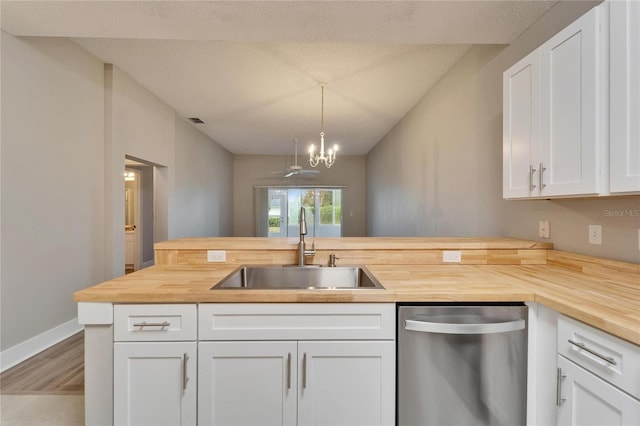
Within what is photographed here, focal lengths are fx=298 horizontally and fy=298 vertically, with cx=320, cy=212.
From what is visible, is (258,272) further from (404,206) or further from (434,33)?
(404,206)

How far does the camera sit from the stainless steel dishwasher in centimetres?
125

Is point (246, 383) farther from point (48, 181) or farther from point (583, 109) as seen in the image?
point (48, 181)

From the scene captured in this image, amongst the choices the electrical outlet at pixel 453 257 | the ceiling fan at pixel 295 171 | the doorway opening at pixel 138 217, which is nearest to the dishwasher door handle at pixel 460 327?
the electrical outlet at pixel 453 257

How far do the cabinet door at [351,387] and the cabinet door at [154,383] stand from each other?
469 millimetres

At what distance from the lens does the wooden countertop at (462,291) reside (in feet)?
3.42

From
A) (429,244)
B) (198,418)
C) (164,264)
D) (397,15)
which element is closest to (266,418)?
(198,418)

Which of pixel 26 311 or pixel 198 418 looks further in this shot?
pixel 26 311

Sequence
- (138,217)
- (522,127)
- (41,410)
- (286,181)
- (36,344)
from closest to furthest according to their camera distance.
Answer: (522,127), (41,410), (36,344), (138,217), (286,181)

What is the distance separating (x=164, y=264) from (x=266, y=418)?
3.60 ft

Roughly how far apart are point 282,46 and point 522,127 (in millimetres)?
2125

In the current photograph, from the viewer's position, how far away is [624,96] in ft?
3.79

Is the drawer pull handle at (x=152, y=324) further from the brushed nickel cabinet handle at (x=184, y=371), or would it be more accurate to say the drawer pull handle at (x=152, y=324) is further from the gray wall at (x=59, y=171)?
the gray wall at (x=59, y=171)

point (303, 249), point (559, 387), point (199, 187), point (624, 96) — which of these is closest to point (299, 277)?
point (303, 249)

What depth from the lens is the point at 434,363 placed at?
1248 mm
